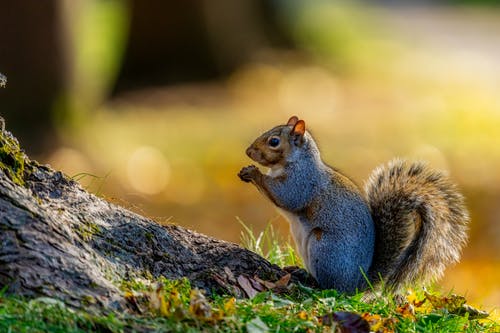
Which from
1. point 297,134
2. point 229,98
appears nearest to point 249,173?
point 297,134

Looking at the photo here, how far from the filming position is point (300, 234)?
4.27m

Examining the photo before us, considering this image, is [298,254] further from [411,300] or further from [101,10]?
[101,10]

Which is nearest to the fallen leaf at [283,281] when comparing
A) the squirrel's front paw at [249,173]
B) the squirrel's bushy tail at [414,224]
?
the squirrel's bushy tail at [414,224]

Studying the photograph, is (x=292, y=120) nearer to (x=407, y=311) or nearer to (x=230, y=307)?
(x=407, y=311)

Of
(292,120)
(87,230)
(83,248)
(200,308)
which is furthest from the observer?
(292,120)

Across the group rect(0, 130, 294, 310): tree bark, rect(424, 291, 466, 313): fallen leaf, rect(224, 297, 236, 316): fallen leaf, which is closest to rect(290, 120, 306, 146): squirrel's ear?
rect(0, 130, 294, 310): tree bark

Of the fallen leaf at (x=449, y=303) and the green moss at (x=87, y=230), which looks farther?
the fallen leaf at (x=449, y=303)

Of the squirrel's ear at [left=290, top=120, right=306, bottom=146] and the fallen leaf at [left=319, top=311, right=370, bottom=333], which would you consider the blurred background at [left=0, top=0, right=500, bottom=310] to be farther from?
the fallen leaf at [left=319, top=311, right=370, bottom=333]

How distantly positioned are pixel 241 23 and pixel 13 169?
1014 centimetres

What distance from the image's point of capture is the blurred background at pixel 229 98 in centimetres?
904

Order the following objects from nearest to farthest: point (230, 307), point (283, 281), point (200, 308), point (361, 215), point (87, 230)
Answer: point (200, 308) → point (230, 307) → point (87, 230) → point (283, 281) → point (361, 215)

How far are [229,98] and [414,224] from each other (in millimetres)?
8409

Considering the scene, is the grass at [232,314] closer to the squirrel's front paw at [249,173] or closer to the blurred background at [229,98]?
the squirrel's front paw at [249,173]

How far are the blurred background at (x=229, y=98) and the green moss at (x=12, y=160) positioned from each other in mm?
3102
